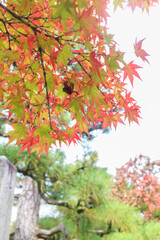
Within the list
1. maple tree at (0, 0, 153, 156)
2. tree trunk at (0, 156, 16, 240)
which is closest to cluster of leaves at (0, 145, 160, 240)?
tree trunk at (0, 156, 16, 240)

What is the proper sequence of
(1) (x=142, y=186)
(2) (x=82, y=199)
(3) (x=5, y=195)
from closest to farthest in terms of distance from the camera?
(3) (x=5, y=195) → (2) (x=82, y=199) → (1) (x=142, y=186)

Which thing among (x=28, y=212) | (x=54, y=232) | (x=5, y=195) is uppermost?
(x=5, y=195)

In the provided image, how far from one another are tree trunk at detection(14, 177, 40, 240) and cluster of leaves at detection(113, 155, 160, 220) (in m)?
1.59

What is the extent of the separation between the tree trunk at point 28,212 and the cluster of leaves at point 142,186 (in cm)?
159

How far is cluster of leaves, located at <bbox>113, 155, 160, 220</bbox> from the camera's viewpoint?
339 centimetres

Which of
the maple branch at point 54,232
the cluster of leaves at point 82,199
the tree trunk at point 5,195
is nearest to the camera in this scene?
the tree trunk at point 5,195

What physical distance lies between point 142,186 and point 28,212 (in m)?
1.84

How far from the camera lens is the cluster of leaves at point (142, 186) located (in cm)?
339

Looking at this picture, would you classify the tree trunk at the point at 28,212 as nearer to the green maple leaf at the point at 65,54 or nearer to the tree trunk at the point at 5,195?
the tree trunk at the point at 5,195

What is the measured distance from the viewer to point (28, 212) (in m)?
2.65

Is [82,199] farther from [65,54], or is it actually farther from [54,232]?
[65,54]

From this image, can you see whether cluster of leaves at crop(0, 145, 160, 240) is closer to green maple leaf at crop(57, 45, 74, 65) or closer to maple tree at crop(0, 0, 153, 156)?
maple tree at crop(0, 0, 153, 156)

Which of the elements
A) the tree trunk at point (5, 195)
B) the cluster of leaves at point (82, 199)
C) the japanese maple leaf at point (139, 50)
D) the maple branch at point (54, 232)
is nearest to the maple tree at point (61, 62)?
the japanese maple leaf at point (139, 50)

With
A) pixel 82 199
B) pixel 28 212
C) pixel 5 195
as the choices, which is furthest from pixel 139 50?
pixel 28 212
